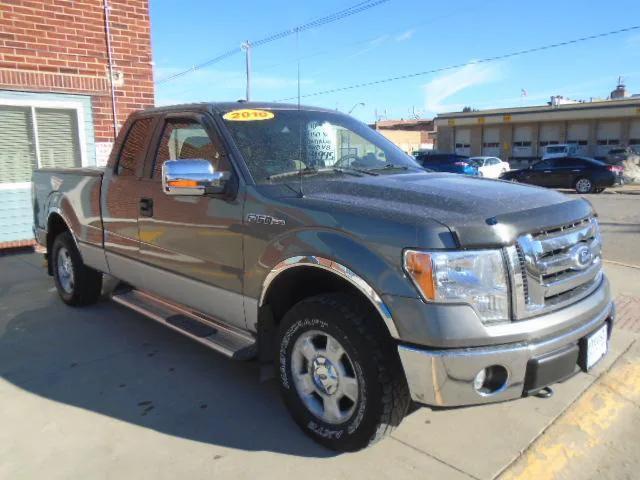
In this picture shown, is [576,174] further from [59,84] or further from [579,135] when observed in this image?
[579,135]

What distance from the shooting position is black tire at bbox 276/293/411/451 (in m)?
2.64

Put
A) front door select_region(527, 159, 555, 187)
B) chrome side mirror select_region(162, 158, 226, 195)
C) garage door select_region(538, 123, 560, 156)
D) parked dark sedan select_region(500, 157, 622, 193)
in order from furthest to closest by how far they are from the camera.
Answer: garage door select_region(538, 123, 560, 156) → front door select_region(527, 159, 555, 187) → parked dark sedan select_region(500, 157, 622, 193) → chrome side mirror select_region(162, 158, 226, 195)

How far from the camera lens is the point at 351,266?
2654 millimetres

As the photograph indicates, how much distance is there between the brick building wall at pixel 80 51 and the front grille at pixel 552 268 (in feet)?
26.3

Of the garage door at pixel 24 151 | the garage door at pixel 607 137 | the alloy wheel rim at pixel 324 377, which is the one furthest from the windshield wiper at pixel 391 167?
the garage door at pixel 607 137

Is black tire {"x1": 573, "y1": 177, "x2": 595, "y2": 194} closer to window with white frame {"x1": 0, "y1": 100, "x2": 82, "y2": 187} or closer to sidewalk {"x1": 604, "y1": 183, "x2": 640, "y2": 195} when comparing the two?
Answer: sidewalk {"x1": 604, "y1": 183, "x2": 640, "y2": 195}

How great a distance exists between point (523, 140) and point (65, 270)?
4722 centimetres

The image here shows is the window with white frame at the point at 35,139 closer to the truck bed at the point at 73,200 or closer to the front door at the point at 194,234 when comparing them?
the truck bed at the point at 73,200

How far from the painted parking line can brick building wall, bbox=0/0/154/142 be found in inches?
323

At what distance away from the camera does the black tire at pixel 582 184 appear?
22.0m

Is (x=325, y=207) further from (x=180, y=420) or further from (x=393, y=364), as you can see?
(x=180, y=420)

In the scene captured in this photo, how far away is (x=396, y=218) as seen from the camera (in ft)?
8.49

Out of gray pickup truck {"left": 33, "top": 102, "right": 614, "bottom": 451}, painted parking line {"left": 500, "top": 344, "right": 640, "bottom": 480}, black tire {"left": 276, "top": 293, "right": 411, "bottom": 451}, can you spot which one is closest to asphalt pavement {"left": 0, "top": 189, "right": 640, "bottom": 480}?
painted parking line {"left": 500, "top": 344, "right": 640, "bottom": 480}

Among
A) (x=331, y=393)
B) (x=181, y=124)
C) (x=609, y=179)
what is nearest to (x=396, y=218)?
(x=331, y=393)
